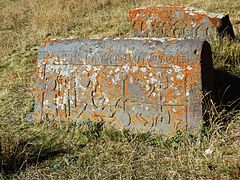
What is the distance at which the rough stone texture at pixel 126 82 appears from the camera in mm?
4184

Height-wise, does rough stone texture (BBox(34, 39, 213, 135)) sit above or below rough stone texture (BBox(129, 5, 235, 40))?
below

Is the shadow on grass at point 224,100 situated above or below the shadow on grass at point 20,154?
above

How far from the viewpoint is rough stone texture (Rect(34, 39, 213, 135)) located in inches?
165

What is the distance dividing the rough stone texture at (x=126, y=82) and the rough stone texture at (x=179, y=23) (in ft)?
8.16

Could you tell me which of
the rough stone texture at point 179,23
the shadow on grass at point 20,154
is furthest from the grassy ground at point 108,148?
the rough stone texture at point 179,23

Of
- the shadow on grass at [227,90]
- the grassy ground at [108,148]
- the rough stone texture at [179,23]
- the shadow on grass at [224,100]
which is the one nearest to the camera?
the grassy ground at [108,148]

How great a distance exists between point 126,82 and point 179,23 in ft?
9.65

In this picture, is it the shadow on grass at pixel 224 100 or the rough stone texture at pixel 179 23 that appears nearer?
the shadow on grass at pixel 224 100

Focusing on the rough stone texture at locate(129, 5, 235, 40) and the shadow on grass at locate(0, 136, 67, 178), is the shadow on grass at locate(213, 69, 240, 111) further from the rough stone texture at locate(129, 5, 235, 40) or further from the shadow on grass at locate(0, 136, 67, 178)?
the shadow on grass at locate(0, 136, 67, 178)

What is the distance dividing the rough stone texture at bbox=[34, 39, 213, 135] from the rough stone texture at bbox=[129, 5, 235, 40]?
2486mm

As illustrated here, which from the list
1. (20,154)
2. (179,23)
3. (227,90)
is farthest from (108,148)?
(179,23)

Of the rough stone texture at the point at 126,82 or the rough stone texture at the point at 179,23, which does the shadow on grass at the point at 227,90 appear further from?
the rough stone texture at the point at 179,23

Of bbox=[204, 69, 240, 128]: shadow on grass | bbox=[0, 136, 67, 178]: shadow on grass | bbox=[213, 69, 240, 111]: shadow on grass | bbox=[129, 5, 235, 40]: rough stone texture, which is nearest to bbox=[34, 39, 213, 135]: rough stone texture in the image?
bbox=[204, 69, 240, 128]: shadow on grass

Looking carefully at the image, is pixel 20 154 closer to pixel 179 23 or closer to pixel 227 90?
pixel 227 90
